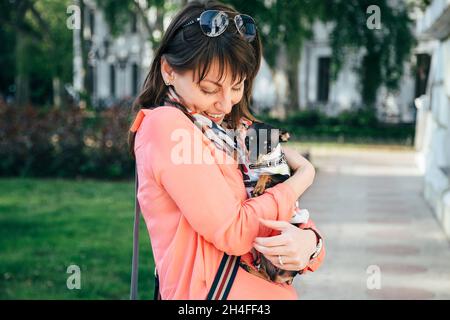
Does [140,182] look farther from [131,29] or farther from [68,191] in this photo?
[131,29]

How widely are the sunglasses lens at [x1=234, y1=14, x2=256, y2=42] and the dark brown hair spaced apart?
0.02m

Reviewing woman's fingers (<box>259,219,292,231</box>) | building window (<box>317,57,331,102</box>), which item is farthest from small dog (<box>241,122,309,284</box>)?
building window (<box>317,57,331,102</box>)

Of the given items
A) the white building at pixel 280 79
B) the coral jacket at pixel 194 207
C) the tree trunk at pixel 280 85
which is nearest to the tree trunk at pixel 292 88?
the tree trunk at pixel 280 85

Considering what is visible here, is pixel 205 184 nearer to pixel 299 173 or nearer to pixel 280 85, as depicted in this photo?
pixel 299 173

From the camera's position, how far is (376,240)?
271 inches

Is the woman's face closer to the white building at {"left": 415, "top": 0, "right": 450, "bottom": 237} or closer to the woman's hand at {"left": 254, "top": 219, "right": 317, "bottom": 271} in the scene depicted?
the woman's hand at {"left": 254, "top": 219, "right": 317, "bottom": 271}

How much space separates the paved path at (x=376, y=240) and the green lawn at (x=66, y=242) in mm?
1581

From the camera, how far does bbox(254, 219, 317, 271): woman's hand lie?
1596 millimetres

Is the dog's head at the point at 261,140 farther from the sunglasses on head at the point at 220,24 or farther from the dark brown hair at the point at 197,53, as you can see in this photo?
the sunglasses on head at the point at 220,24

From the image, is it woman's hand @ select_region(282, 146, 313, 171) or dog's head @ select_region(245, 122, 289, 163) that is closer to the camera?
dog's head @ select_region(245, 122, 289, 163)

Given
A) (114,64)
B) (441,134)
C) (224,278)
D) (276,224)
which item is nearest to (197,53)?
(276,224)

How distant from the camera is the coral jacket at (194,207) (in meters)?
1.57

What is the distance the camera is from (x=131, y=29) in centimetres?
3759

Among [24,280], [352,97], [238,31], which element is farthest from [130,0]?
[352,97]
